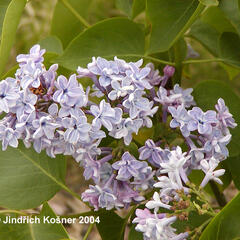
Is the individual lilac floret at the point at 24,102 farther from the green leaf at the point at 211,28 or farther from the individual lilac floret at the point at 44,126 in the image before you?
the green leaf at the point at 211,28

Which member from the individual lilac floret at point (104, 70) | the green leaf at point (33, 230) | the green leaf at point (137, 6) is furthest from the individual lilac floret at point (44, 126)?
the green leaf at point (137, 6)

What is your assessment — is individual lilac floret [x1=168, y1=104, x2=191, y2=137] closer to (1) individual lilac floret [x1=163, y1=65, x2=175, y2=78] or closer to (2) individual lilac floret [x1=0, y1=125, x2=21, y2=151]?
(1) individual lilac floret [x1=163, y1=65, x2=175, y2=78]

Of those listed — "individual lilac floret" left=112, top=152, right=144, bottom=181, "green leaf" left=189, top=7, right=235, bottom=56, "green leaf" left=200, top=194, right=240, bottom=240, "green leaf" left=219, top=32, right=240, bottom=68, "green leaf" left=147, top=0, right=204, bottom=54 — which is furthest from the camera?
"green leaf" left=189, top=7, right=235, bottom=56

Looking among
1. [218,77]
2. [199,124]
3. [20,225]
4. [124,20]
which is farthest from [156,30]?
[218,77]

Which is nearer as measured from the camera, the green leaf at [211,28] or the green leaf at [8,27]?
the green leaf at [8,27]

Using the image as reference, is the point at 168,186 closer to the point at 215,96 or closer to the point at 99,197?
the point at 99,197

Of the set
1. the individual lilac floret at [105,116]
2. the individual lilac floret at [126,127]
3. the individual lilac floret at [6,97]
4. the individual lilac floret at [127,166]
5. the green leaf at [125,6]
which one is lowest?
the individual lilac floret at [127,166]

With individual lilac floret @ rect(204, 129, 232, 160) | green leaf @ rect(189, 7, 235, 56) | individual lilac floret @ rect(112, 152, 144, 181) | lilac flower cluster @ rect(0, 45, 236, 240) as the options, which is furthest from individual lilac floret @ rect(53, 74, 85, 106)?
green leaf @ rect(189, 7, 235, 56)
